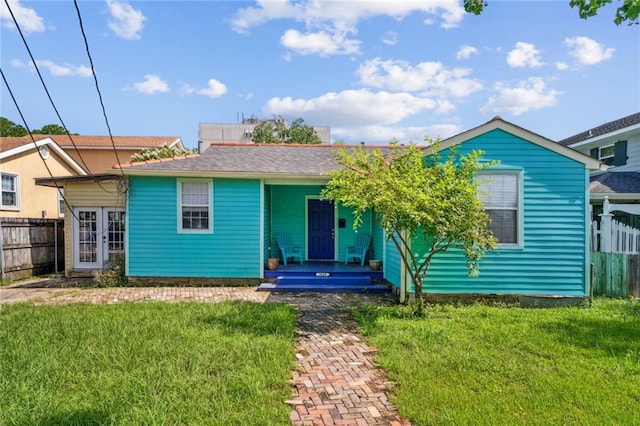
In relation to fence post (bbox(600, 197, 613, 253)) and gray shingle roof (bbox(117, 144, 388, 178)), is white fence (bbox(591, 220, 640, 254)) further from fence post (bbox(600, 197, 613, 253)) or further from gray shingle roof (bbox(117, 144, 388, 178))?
gray shingle roof (bbox(117, 144, 388, 178))

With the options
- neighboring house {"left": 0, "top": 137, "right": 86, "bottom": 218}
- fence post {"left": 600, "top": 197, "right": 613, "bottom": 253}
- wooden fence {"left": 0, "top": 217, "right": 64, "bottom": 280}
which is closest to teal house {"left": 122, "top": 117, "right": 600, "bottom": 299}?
fence post {"left": 600, "top": 197, "right": 613, "bottom": 253}

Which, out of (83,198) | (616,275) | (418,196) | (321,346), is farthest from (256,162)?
(616,275)

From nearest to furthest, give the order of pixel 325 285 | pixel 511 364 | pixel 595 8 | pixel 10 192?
1. pixel 595 8
2. pixel 511 364
3. pixel 325 285
4. pixel 10 192

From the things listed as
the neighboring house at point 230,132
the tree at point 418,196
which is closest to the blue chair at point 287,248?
the tree at point 418,196

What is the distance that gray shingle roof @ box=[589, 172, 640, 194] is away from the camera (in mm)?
12273

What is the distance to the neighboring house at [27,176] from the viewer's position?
12.7 meters

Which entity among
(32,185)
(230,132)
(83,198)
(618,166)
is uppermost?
(230,132)

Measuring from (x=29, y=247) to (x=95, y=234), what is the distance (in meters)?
2.13

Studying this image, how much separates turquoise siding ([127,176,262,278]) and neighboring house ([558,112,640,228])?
35.3 feet

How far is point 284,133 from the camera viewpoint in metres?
38.7

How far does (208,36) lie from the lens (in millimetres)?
9312

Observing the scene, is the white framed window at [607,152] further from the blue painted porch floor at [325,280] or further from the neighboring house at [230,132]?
the neighboring house at [230,132]

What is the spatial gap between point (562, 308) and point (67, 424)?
830cm

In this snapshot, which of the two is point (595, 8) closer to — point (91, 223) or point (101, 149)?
point (91, 223)
